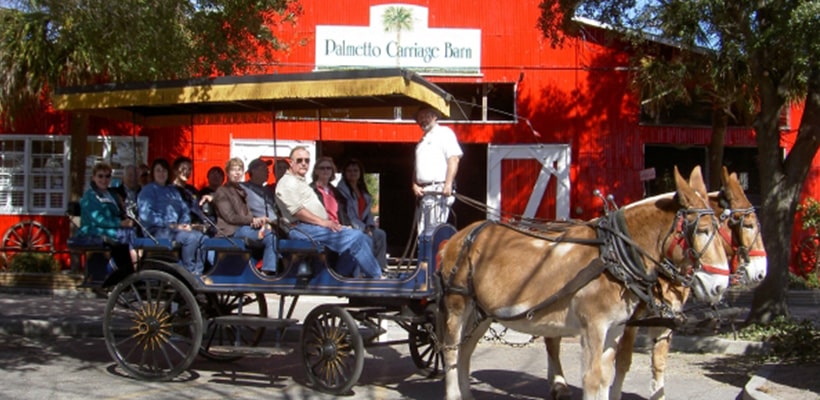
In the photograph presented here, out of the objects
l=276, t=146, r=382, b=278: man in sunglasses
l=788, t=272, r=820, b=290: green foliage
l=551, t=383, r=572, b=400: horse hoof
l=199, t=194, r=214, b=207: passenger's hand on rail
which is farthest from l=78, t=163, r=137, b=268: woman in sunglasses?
l=788, t=272, r=820, b=290: green foliage

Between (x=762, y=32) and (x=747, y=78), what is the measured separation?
4.58 metres

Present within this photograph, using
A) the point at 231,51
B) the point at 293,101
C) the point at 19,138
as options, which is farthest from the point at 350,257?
the point at 19,138

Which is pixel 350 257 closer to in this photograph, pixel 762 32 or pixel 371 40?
pixel 762 32

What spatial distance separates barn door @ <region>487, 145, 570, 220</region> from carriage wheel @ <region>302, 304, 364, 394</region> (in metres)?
9.72

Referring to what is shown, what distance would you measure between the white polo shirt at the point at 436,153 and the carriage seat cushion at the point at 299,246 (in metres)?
1.29

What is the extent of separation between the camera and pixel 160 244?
8695 millimetres

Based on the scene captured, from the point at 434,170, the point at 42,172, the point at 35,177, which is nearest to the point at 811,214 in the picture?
the point at 434,170

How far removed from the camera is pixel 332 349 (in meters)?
7.90

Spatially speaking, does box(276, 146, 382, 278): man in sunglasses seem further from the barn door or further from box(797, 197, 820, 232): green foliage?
box(797, 197, 820, 232): green foliage

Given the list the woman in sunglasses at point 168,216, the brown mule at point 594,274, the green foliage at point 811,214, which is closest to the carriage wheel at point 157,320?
the woman in sunglasses at point 168,216

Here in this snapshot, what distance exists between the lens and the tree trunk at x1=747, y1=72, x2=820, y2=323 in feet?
36.7

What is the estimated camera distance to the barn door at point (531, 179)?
57.0 ft

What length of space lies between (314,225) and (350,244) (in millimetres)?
455

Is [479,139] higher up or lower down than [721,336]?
higher up
